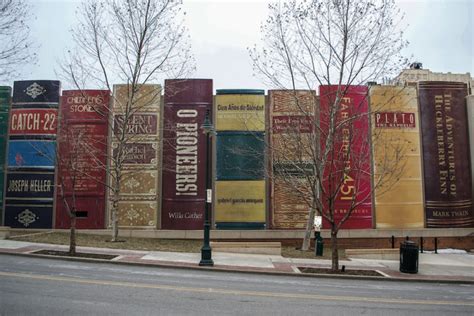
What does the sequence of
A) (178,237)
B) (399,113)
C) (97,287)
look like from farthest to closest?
(399,113)
(178,237)
(97,287)

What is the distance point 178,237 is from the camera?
76.6 feet

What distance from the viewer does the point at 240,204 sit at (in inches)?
936

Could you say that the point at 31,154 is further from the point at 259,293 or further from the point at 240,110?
the point at 259,293

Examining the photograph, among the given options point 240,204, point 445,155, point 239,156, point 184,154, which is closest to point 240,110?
point 239,156

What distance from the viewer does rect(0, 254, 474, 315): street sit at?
8.28 m

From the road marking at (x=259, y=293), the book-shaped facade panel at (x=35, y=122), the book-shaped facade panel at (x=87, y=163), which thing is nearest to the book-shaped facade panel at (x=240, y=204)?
the book-shaped facade panel at (x=87, y=163)

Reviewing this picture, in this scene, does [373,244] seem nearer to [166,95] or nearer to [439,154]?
[439,154]

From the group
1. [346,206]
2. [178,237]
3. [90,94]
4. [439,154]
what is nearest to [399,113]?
[439,154]

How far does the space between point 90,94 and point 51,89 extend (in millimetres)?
2397

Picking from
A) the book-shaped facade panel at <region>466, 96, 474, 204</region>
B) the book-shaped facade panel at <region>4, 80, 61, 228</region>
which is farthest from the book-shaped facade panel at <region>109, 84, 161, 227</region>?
the book-shaped facade panel at <region>466, 96, 474, 204</region>

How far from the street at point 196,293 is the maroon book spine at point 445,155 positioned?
39.7 feet

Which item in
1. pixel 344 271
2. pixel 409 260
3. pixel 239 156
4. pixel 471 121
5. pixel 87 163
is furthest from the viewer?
pixel 471 121

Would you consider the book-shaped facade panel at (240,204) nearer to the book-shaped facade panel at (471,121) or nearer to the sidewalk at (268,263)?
the sidewalk at (268,263)

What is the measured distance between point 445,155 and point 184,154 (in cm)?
1568
